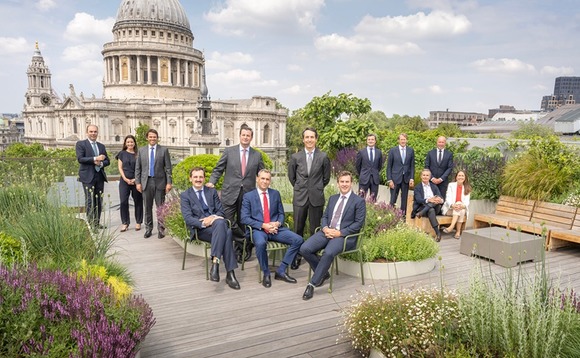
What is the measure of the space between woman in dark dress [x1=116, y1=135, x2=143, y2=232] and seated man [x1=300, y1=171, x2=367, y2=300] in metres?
4.47

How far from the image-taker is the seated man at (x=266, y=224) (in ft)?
18.8

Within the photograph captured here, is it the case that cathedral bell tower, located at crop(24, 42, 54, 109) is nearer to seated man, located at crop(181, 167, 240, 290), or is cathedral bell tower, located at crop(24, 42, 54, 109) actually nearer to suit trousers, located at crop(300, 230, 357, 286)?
seated man, located at crop(181, 167, 240, 290)

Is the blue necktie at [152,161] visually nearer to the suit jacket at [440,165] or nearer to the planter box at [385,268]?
the planter box at [385,268]

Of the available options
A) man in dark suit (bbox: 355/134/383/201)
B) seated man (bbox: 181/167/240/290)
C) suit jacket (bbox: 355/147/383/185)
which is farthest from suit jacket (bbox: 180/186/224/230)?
suit jacket (bbox: 355/147/383/185)

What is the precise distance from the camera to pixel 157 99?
79.8 meters

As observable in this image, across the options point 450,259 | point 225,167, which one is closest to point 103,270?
point 225,167

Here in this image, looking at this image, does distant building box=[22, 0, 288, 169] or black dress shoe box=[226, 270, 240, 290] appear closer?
black dress shoe box=[226, 270, 240, 290]

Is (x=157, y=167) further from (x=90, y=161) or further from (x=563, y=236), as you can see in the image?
(x=563, y=236)

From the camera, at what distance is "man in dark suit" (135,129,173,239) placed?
26.3 ft

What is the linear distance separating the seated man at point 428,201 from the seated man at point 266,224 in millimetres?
3392

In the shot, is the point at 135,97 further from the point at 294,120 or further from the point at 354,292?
the point at 354,292

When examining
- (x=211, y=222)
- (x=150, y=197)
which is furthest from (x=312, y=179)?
(x=150, y=197)

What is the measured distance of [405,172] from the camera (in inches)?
348

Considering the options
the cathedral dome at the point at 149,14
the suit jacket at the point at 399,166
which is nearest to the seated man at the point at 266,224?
the suit jacket at the point at 399,166
